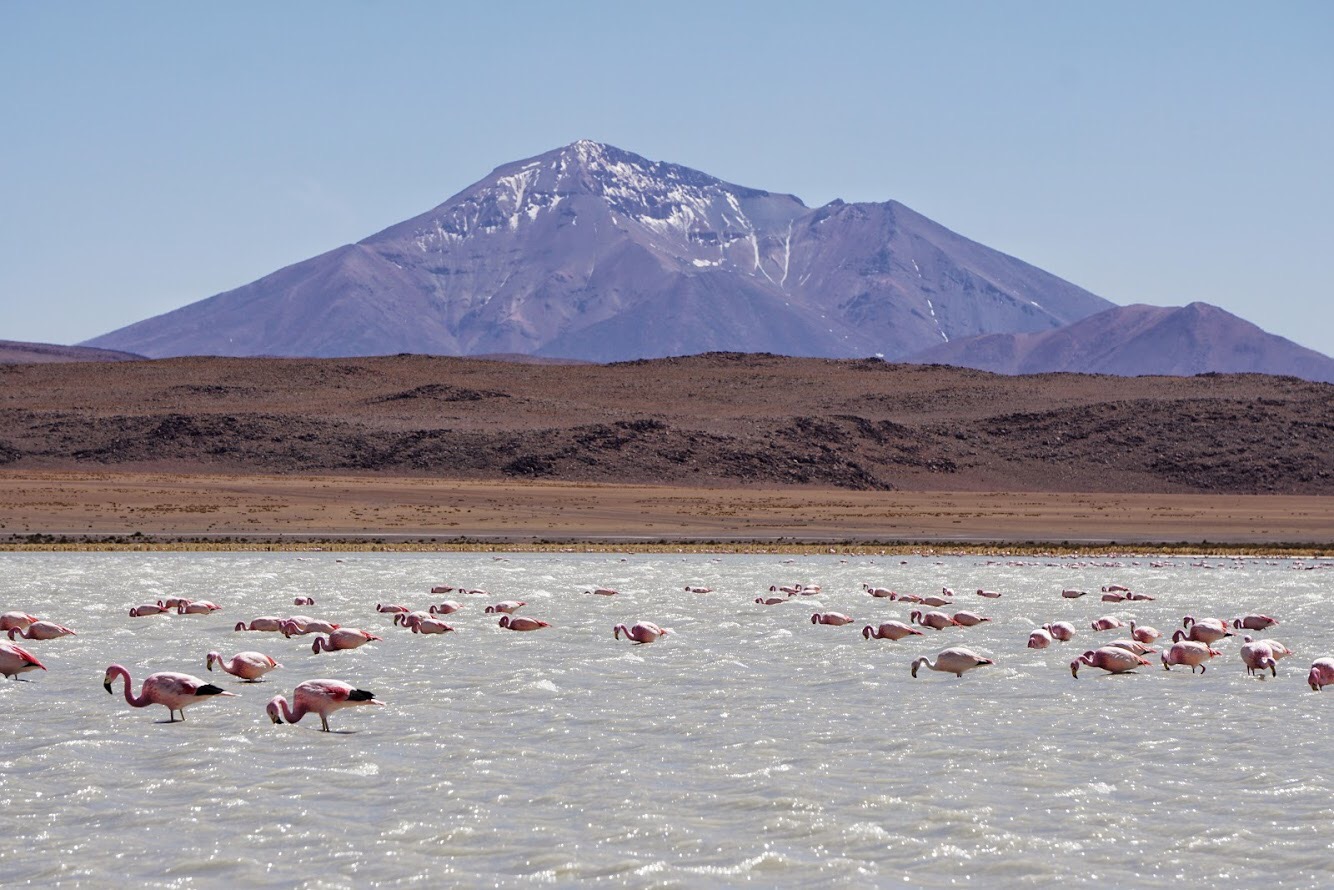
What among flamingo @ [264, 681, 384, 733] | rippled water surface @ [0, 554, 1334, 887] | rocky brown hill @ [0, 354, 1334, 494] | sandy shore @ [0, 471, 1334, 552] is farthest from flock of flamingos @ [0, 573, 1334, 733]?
rocky brown hill @ [0, 354, 1334, 494]

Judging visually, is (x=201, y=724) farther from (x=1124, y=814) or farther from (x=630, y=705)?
(x=1124, y=814)

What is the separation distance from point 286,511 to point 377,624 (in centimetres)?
3113

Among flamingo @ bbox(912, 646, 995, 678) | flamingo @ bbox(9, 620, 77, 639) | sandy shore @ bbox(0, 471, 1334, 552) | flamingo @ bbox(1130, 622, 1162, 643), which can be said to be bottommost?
flamingo @ bbox(9, 620, 77, 639)

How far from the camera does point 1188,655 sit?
18578mm

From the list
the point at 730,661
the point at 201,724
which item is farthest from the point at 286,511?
the point at 201,724

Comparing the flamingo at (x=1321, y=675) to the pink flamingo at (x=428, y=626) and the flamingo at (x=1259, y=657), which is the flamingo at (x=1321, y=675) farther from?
the pink flamingo at (x=428, y=626)

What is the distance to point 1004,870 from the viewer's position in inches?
387

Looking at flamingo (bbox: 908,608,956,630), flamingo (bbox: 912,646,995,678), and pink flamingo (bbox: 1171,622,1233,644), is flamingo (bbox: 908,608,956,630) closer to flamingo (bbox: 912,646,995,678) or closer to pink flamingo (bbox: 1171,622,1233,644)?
pink flamingo (bbox: 1171,622,1233,644)

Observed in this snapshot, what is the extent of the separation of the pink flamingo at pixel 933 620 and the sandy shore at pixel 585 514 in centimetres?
1987

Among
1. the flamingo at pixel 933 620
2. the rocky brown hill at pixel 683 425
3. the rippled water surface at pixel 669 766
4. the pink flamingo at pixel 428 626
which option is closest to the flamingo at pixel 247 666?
the rippled water surface at pixel 669 766

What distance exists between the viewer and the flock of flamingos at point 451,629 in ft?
47.5

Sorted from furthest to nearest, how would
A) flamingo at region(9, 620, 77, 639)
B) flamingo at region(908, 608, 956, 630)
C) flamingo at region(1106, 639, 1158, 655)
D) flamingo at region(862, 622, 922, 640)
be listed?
1. flamingo at region(908, 608, 956, 630)
2. flamingo at region(862, 622, 922, 640)
3. flamingo at region(9, 620, 77, 639)
4. flamingo at region(1106, 639, 1158, 655)

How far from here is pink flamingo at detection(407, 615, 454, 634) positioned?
21.7 metres

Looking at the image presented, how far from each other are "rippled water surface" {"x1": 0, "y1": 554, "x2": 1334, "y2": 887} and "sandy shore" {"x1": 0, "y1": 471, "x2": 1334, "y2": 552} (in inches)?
873
